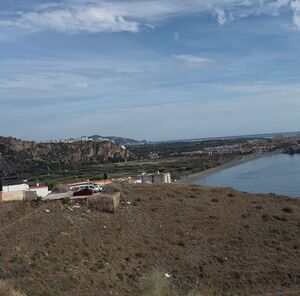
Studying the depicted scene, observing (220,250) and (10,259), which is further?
(220,250)

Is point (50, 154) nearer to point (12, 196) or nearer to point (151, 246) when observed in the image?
point (12, 196)

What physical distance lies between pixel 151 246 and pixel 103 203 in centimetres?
514

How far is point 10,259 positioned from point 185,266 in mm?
6538

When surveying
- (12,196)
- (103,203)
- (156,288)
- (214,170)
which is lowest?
(214,170)

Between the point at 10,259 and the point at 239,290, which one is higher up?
the point at 10,259

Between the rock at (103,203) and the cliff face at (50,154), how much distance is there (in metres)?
76.9

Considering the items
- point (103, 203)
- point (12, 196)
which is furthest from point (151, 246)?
point (12, 196)

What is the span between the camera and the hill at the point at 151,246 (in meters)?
18.3

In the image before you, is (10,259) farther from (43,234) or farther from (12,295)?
(12,295)

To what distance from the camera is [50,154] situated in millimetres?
150125

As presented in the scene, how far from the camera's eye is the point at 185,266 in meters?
21.4

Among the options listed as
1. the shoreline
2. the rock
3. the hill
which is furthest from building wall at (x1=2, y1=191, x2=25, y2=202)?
the shoreline

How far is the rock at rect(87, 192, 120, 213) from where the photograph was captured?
90.2ft

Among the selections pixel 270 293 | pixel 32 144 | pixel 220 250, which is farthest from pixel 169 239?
pixel 32 144
